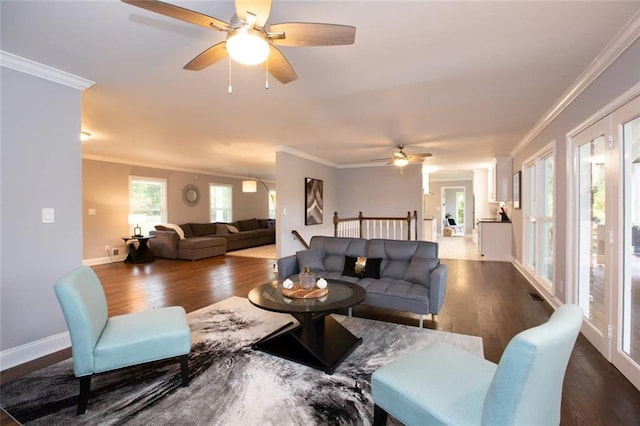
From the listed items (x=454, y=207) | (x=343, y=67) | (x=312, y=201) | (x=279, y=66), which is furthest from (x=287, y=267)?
(x=454, y=207)

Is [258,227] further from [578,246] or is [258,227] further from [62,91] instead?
[578,246]

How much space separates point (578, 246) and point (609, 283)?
2.83 feet

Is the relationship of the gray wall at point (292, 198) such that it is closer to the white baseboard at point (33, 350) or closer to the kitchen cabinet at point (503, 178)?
the white baseboard at point (33, 350)

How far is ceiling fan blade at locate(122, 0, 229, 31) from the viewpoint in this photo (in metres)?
1.42

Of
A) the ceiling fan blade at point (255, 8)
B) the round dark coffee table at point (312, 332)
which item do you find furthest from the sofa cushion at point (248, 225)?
the ceiling fan blade at point (255, 8)

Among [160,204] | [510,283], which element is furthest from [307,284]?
[160,204]

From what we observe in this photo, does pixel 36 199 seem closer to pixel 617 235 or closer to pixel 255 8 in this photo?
pixel 255 8

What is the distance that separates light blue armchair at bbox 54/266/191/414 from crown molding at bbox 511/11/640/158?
379 cm

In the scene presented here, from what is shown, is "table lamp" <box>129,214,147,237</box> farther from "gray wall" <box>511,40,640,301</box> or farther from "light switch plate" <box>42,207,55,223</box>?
"gray wall" <box>511,40,640,301</box>

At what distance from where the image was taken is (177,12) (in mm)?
1490

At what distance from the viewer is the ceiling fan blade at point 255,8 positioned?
148 cm

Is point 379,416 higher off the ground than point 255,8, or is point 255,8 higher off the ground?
point 255,8

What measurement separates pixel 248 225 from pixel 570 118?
30.0 feet

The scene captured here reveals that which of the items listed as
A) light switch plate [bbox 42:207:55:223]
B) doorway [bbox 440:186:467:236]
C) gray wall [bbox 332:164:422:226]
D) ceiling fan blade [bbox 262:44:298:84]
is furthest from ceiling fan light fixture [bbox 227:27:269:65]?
doorway [bbox 440:186:467:236]
